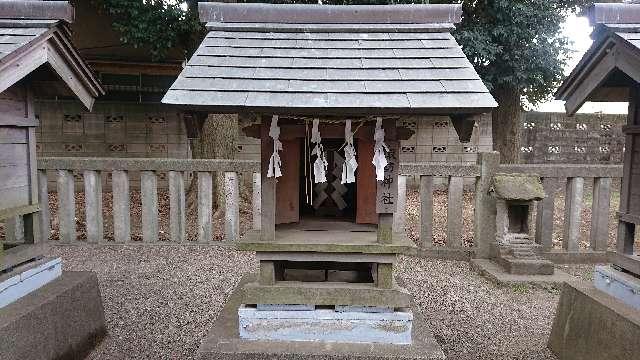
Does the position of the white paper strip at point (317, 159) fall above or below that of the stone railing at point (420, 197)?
above

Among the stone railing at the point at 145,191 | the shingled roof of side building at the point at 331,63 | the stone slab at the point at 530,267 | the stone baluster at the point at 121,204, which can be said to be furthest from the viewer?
the stone baluster at the point at 121,204

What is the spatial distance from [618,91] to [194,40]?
775 centimetres

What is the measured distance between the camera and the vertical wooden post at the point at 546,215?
20.7ft

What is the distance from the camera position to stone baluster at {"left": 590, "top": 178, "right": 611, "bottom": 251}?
636cm

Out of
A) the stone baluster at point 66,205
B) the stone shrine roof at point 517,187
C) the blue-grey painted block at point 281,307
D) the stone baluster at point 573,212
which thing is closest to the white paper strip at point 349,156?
the blue-grey painted block at point 281,307

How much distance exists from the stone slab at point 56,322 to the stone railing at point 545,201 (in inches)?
172

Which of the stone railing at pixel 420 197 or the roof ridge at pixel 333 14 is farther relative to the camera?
the stone railing at pixel 420 197

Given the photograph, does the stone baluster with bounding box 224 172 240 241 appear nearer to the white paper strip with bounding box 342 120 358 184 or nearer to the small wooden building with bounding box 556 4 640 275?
the white paper strip with bounding box 342 120 358 184

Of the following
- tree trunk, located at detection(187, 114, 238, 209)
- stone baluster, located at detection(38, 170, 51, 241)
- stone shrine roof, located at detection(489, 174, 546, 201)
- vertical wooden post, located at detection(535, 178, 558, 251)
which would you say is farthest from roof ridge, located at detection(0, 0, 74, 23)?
vertical wooden post, located at detection(535, 178, 558, 251)

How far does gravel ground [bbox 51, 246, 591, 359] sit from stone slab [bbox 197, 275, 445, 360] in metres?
0.75

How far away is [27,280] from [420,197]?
17.4 ft

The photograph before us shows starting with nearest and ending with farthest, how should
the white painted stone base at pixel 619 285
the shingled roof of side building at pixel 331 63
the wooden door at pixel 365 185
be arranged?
1. the shingled roof of side building at pixel 331 63
2. the white painted stone base at pixel 619 285
3. the wooden door at pixel 365 185

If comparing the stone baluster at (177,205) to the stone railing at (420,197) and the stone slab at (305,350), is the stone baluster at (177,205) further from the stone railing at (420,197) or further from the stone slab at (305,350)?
the stone slab at (305,350)

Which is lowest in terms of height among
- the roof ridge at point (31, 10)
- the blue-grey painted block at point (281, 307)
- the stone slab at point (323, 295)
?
the blue-grey painted block at point (281, 307)
